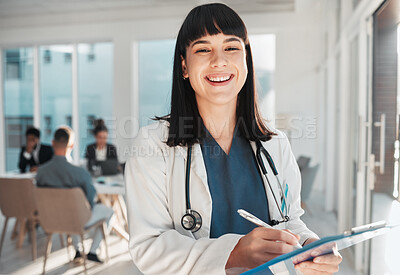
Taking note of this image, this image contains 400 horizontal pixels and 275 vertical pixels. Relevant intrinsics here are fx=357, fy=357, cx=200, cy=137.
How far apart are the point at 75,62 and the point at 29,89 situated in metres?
0.92

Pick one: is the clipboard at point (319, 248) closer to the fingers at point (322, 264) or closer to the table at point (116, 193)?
the fingers at point (322, 264)

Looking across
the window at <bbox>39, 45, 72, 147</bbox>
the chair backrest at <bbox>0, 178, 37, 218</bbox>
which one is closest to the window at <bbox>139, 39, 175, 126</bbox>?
the window at <bbox>39, 45, 72, 147</bbox>

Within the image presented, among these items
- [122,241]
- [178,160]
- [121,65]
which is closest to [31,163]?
[122,241]

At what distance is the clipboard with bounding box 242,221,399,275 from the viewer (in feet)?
1.40

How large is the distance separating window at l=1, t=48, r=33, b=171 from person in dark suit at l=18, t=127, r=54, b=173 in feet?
6.20

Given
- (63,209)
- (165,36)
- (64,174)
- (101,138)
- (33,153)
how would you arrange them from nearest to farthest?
(63,209)
(64,174)
(101,138)
(33,153)
(165,36)

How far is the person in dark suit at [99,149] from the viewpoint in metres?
3.60

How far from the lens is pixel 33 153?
4000 millimetres

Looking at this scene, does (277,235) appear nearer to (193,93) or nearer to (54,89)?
(193,93)

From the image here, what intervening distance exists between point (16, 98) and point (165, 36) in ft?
8.80

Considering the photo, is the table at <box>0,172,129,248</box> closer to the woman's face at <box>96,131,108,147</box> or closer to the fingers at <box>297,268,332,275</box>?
the woman's face at <box>96,131,108,147</box>

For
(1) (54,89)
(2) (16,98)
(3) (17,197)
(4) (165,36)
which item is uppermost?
(4) (165,36)

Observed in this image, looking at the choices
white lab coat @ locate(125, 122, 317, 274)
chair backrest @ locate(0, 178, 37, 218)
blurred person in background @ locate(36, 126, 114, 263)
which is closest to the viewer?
white lab coat @ locate(125, 122, 317, 274)

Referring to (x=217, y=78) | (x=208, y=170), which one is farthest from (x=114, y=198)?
(x=217, y=78)
